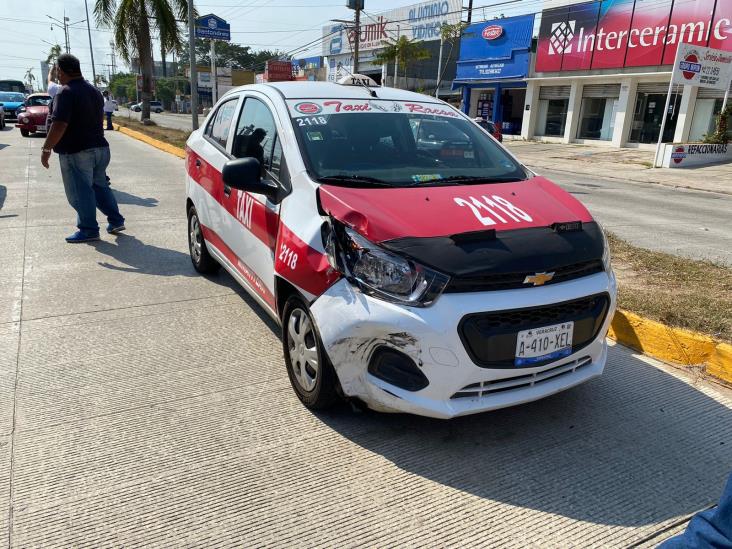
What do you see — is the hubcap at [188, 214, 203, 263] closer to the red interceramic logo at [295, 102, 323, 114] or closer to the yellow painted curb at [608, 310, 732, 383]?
the red interceramic logo at [295, 102, 323, 114]

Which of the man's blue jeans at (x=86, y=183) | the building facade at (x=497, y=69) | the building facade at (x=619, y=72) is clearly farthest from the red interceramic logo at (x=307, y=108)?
the building facade at (x=497, y=69)

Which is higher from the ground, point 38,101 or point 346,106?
point 346,106

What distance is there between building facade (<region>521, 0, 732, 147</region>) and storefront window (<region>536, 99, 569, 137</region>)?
2.1 inches

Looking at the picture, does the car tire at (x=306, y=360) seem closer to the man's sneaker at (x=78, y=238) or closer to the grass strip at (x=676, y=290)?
the grass strip at (x=676, y=290)

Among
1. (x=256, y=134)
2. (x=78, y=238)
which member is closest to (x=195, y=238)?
(x=256, y=134)

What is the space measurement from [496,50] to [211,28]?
17308mm

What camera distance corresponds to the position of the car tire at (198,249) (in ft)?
17.9

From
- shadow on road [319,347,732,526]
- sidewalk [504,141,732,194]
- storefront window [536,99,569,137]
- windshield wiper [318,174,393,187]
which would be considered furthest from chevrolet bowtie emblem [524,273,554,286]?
storefront window [536,99,569,137]

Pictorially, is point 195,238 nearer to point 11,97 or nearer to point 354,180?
point 354,180

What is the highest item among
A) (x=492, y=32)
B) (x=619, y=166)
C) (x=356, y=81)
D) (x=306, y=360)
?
(x=492, y=32)

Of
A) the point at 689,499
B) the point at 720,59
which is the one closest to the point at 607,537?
the point at 689,499

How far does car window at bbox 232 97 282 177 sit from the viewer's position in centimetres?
385

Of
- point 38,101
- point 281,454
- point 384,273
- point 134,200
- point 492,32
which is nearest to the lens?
point 384,273

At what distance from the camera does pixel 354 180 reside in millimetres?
3350
